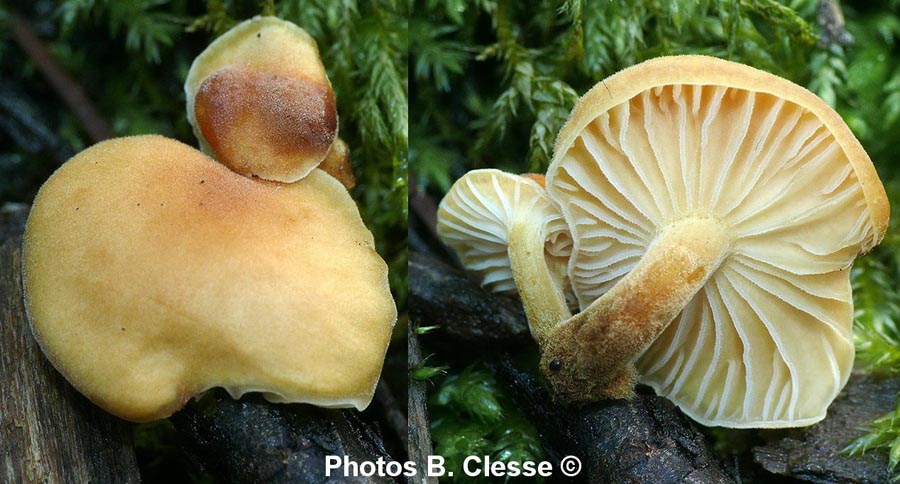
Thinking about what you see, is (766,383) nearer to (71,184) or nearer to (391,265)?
(391,265)

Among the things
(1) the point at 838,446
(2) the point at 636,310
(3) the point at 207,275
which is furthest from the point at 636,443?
(3) the point at 207,275

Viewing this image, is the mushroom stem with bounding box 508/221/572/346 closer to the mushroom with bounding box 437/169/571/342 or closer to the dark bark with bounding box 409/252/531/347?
the mushroom with bounding box 437/169/571/342

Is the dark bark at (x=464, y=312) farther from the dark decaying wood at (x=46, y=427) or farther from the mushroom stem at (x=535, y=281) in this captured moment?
the dark decaying wood at (x=46, y=427)

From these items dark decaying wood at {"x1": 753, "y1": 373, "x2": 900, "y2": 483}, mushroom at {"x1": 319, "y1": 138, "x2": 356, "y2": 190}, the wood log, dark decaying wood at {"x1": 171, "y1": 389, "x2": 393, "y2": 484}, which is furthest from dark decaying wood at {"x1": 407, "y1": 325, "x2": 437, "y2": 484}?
dark decaying wood at {"x1": 753, "y1": 373, "x2": 900, "y2": 483}

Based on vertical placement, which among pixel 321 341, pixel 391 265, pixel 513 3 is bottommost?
pixel 391 265

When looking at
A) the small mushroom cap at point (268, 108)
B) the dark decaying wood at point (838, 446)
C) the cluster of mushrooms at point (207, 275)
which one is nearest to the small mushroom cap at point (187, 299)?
the cluster of mushrooms at point (207, 275)

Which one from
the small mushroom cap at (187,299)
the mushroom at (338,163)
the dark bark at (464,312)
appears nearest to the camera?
the small mushroom cap at (187,299)

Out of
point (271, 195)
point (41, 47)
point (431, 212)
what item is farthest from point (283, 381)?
point (41, 47)
